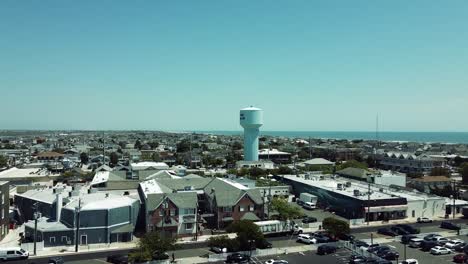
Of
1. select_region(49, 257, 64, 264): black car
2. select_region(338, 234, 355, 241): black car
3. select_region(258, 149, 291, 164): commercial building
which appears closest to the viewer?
select_region(49, 257, 64, 264): black car

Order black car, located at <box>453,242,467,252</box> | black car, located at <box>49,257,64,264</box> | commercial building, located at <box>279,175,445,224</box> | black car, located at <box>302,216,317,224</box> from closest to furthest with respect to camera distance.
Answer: black car, located at <box>49,257,64,264</box>
black car, located at <box>453,242,467,252</box>
black car, located at <box>302,216,317,224</box>
commercial building, located at <box>279,175,445,224</box>

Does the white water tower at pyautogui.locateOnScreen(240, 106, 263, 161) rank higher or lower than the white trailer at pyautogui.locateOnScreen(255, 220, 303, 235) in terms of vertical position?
higher

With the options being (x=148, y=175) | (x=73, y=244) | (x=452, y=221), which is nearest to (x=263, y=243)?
(x=73, y=244)

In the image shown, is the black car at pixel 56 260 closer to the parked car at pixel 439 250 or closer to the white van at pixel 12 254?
the white van at pixel 12 254

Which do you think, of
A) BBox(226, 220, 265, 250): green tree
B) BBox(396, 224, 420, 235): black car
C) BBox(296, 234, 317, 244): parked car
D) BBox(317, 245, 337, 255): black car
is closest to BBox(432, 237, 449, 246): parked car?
BBox(396, 224, 420, 235): black car

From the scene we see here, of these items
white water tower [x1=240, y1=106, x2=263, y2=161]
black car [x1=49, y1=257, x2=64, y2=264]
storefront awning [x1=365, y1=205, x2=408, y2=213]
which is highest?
white water tower [x1=240, y1=106, x2=263, y2=161]

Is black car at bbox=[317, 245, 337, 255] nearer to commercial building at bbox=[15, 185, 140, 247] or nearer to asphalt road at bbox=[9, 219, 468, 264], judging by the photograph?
asphalt road at bbox=[9, 219, 468, 264]

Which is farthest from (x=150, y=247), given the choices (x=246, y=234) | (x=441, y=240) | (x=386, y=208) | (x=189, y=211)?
(x=386, y=208)

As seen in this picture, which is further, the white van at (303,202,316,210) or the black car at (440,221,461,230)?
the white van at (303,202,316,210)
